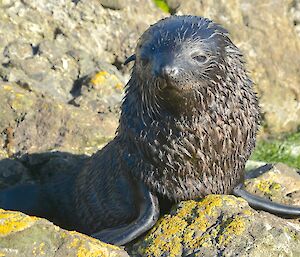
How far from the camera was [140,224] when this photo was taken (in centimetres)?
498

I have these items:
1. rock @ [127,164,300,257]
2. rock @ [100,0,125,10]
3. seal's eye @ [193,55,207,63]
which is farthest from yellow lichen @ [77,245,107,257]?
rock @ [100,0,125,10]

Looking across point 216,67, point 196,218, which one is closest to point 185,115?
point 216,67

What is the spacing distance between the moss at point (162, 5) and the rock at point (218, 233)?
5.96 m

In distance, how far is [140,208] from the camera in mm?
5227

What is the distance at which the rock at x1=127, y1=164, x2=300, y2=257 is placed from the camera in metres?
4.43

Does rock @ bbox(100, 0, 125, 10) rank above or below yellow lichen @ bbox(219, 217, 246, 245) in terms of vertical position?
above

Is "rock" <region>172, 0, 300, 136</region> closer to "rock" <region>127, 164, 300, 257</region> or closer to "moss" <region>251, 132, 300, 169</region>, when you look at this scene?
"moss" <region>251, 132, 300, 169</region>

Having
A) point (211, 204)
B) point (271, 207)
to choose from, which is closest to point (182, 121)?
point (211, 204)

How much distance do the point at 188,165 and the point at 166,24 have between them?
1.11m

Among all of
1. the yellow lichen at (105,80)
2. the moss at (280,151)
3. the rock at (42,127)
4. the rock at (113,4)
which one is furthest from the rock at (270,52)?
the rock at (42,127)

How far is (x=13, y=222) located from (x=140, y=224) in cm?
110

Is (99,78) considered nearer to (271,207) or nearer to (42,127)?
(42,127)

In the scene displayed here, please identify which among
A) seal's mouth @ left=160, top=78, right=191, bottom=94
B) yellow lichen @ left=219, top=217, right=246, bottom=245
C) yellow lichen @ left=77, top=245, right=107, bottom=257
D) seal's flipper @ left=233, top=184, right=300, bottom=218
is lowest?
seal's flipper @ left=233, top=184, right=300, bottom=218

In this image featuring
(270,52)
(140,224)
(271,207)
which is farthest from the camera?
(270,52)
